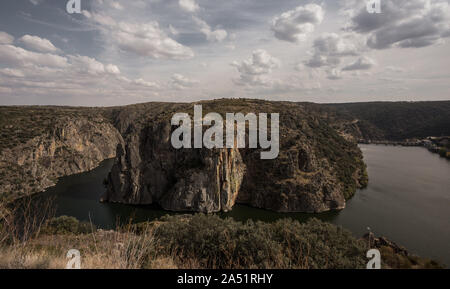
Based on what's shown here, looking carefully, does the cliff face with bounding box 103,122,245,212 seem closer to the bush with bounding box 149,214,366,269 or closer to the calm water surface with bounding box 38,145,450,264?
the calm water surface with bounding box 38,145,450,264

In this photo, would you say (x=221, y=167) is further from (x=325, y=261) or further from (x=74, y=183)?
(x=74, y=183)

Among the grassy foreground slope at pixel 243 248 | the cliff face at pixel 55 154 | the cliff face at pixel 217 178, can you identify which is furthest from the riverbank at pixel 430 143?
the cliff face at pixel 55 154

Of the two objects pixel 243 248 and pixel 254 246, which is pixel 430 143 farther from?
Answer: pixel 243 248
